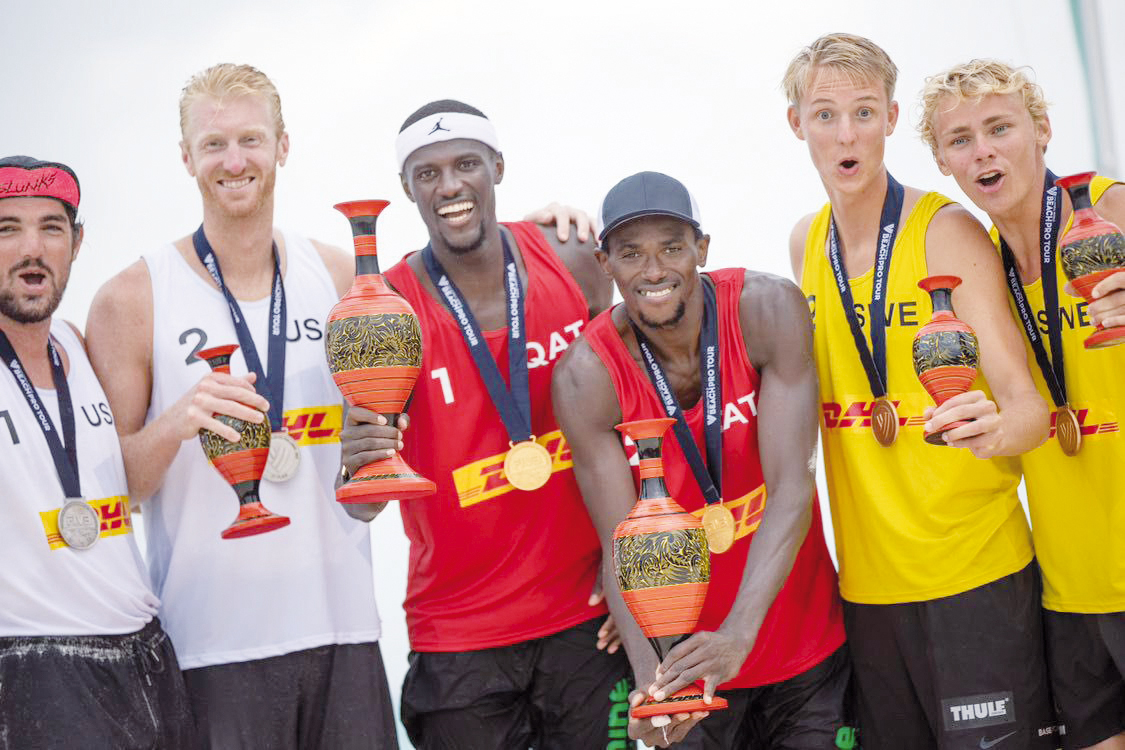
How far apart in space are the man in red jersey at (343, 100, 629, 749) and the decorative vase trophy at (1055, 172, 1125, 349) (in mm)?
1232

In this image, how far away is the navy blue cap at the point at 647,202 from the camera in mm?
2789

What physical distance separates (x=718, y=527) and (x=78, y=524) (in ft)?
4.95

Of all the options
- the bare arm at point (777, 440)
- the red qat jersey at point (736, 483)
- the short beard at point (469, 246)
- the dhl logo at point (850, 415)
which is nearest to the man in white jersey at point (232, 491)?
the short beard at point (469, 246)

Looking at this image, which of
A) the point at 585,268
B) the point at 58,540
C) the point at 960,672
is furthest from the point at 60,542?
the point at 960,672

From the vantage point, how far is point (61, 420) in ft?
9.50

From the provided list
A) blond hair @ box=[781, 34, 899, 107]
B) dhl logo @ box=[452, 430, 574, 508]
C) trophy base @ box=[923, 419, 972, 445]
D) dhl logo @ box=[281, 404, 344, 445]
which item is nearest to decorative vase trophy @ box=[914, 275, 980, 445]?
trophy base @ box=[923, 419, 972, 445]

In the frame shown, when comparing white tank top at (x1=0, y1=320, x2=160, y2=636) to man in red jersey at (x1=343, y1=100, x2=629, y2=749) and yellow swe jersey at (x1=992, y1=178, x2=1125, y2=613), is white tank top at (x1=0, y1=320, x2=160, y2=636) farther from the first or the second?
yellow swe jersey at (x1=992, y1=178, x2=1125, y2=613)

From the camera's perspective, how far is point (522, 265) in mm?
3268

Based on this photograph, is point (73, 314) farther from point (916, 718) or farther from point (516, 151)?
point (916, 718)

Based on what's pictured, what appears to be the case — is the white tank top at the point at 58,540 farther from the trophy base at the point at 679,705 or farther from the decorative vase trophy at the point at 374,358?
the trophy base at the point at 679,705

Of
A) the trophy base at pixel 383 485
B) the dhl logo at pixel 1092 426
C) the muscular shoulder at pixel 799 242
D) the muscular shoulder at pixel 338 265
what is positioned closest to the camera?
the trophy base at pixel 383 485

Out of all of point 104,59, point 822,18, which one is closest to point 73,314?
point 104,59

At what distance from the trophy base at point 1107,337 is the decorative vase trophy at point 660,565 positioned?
0.98 metres

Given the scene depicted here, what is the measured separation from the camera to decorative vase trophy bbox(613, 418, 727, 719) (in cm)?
247
